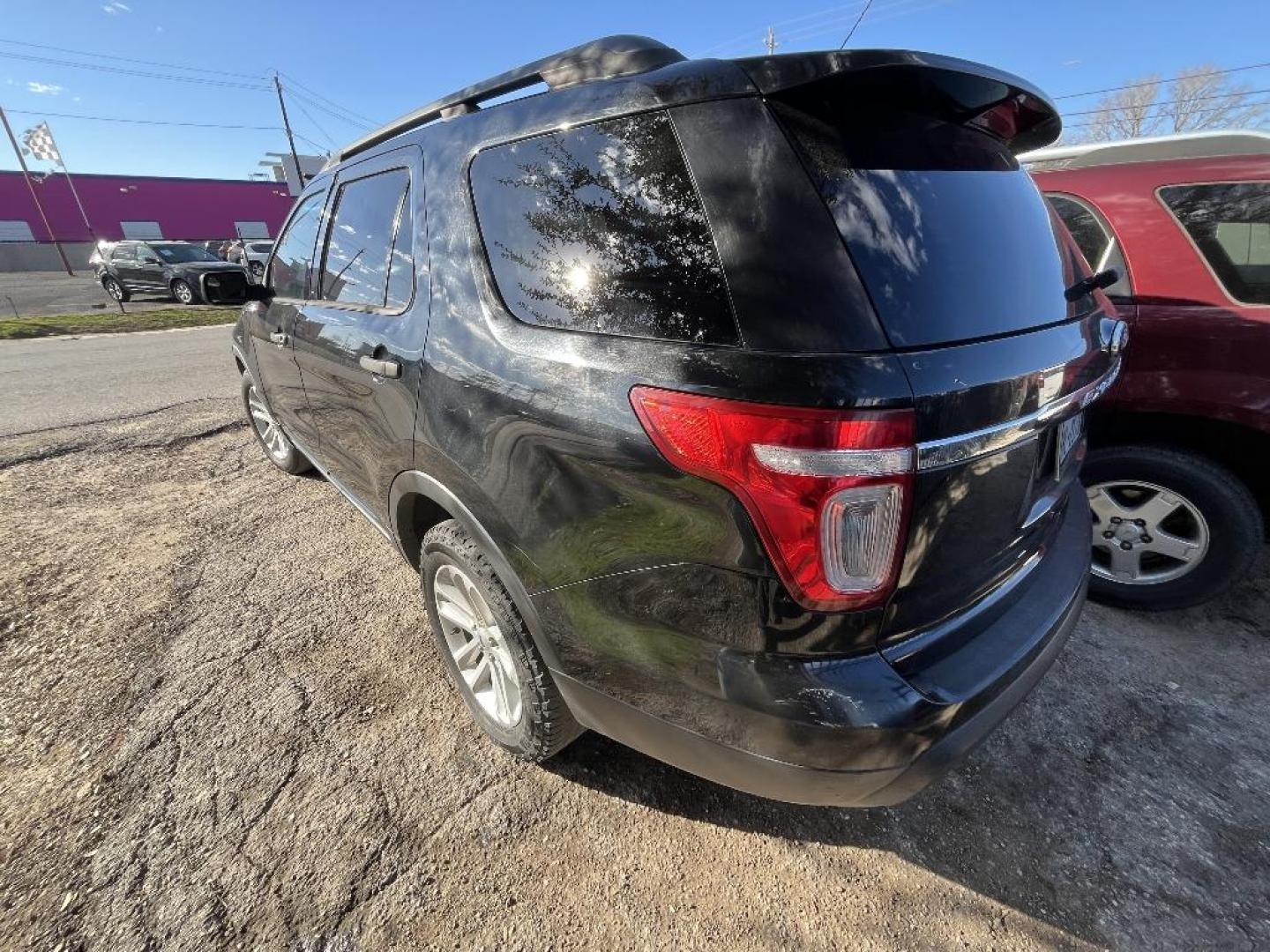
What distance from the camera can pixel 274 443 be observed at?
438 centimetres

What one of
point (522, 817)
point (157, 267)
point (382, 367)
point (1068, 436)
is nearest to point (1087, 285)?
point (1068, 436)

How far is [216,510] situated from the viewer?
388 centimetres

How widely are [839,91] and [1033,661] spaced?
1438 mm

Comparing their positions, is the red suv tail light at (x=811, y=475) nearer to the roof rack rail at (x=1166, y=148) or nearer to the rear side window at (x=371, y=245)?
the rear side window at (x=371, y=245)

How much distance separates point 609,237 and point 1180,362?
8.16 feet

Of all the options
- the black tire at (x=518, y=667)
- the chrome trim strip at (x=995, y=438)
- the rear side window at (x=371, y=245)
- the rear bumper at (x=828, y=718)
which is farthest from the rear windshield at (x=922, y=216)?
the rear side window at (x=371, y=245)

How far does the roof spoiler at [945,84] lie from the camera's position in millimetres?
1188

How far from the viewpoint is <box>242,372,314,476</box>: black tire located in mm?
4148

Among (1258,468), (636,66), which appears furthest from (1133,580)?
(636,66)

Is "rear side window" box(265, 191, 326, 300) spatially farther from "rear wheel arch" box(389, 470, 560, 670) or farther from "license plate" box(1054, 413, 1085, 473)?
"license plate" box(1054, 413, 1085, 473)

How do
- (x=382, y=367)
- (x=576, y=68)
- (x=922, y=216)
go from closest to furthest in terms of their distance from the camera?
(x=922, y=216)
(x=576, y=68)
(x=382, y=367)

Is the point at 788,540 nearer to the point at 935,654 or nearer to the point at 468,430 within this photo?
the point at 935,654

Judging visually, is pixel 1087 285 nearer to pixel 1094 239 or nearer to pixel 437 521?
pixel 1094 239

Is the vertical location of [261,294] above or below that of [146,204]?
below
